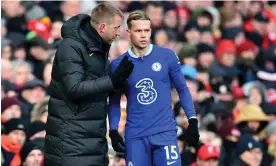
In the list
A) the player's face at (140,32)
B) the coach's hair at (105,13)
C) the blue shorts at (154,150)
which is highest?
the coach's hair at (105,13)

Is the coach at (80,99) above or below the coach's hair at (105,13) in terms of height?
below

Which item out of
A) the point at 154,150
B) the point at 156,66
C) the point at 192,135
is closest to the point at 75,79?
the point at 156,66

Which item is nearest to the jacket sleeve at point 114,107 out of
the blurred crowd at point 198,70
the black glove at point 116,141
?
the black glove at point 116,141

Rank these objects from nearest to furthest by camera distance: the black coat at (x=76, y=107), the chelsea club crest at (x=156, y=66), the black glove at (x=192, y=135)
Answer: the black coat at (x=76, y=107) < the black glove at (x=192, y=135) < the chelsea club crest at (x=156, y=66)

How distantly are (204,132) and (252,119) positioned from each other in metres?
1.29

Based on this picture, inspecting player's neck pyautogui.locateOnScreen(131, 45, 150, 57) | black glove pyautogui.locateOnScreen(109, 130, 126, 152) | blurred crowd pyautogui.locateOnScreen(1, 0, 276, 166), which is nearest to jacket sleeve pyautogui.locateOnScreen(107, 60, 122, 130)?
black glove pyautogui.locateOnScreen(109, 130, 126, 152)

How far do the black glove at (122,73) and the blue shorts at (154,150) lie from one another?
Answer: 0.89 m

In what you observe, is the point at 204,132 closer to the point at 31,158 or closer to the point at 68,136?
the point at 31,158

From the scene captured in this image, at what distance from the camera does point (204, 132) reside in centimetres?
1569

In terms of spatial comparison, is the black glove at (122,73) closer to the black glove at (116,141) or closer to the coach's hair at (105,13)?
the coach's hair at (105,13)

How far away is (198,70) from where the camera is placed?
62.5 ft

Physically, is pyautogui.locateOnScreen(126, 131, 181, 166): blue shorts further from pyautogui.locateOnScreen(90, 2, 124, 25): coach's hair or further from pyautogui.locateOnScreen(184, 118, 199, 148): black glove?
pyautogui.locateOnScreen(90, 2, 124, 25): coach's hair

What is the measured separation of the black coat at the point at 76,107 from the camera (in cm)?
1055

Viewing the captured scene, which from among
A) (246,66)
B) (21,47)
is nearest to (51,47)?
(21,47)
